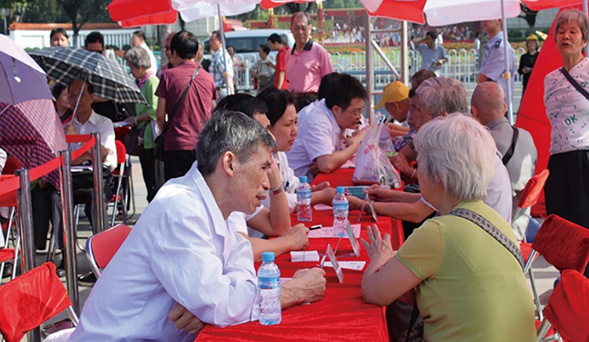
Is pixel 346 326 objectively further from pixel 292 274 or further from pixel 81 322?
pixel 81 322

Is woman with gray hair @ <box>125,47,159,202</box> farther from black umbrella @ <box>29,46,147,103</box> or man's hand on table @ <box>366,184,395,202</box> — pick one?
man's hand on table @ <box>366,184,395,202</box>

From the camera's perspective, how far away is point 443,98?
177 inches

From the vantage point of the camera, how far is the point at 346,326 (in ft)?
7.46

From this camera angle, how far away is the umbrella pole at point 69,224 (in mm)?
4305

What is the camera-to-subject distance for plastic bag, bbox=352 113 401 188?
478 centimetres

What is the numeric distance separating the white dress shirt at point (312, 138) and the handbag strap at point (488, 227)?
9.99 ft

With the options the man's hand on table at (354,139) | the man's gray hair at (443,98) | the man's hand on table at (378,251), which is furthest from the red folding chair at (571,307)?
the man's hand on table at (354,139)

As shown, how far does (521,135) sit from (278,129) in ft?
5.41

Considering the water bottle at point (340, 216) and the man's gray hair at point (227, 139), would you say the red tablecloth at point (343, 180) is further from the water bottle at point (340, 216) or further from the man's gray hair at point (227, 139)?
the man's gray hair at point (227, 139)

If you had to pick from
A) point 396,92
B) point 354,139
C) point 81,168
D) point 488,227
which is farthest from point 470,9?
point 488,227

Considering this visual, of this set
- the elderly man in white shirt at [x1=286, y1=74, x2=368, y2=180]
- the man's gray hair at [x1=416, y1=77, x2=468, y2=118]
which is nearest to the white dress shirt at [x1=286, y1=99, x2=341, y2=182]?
the elderly man in white shirt at [x1=286, y1=74, x2=368, y2=180]

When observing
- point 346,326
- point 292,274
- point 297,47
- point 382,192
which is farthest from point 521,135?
point 297,47

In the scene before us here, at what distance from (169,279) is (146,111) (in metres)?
5.76

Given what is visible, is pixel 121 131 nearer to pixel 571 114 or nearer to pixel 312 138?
pixel 312 138
